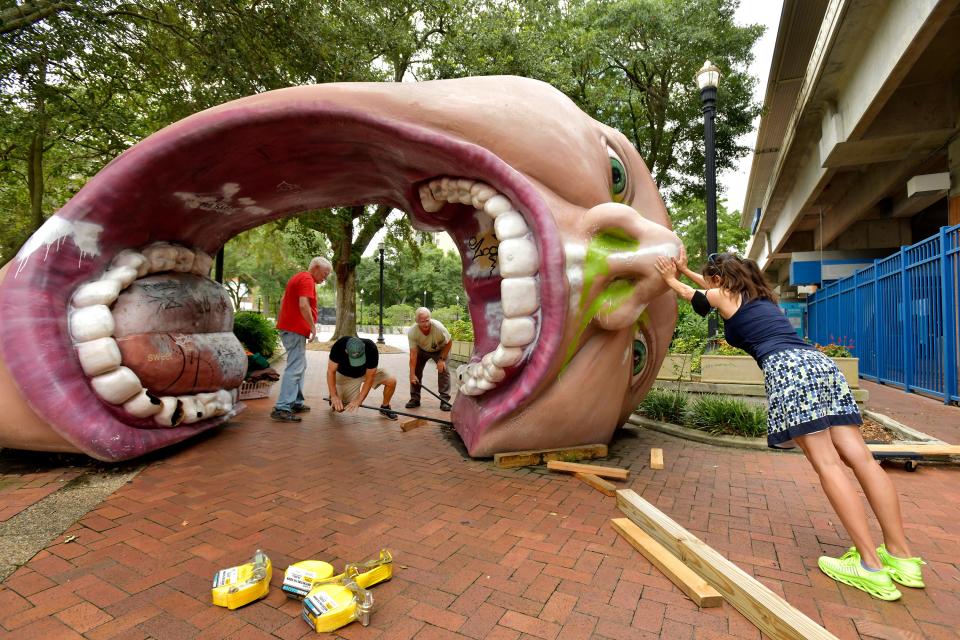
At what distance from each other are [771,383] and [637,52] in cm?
1308

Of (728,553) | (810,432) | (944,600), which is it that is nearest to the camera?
(944,600)

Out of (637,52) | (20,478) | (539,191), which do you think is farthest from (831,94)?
(20,478)

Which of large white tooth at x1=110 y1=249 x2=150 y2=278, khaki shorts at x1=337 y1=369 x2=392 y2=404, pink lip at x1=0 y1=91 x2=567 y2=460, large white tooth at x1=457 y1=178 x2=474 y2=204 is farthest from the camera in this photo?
khaki shorts at x1=337 y1=369 x2=392 y2=404

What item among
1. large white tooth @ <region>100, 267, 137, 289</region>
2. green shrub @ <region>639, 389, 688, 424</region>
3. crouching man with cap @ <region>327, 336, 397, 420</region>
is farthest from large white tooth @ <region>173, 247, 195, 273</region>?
green shrub @ <region>639, 389, 688, 424</region>

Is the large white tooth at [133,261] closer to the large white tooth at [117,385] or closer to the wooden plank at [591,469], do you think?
the large white tooth at [117,385]

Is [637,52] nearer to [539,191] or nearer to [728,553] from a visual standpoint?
[539,191]

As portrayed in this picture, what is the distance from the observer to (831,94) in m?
8.95

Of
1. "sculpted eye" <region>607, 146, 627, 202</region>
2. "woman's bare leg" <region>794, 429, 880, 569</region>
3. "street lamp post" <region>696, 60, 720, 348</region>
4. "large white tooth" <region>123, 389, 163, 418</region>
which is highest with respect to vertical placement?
"street lamp post" <region>696, 60, 720, 348</region>

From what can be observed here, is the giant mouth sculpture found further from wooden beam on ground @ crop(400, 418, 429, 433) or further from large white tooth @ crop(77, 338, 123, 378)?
wooden beam on ground @ crop(400, 418, 429, 433)

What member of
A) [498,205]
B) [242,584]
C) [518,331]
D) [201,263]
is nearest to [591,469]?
[518,331]

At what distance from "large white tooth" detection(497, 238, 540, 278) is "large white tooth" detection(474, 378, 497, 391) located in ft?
2.61

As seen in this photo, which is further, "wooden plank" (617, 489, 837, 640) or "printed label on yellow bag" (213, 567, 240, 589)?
"printed label on yellow bag" (213, 567, 240, 589)

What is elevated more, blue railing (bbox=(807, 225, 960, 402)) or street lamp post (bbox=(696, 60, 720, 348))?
street lamp post (bbox=(696, 60, 720, 348))

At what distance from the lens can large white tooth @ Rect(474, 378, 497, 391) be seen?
11.0 ft
